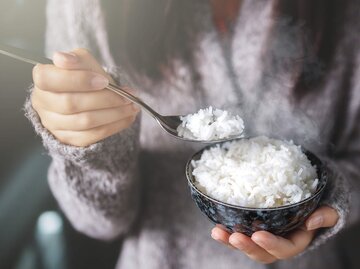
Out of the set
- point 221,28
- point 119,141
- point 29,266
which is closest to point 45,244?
point 29,266

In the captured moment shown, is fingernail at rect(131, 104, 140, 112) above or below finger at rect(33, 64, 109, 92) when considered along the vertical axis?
below

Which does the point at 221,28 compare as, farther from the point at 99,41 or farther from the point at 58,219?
the point at 58,219

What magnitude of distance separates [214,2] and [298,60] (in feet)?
0.66

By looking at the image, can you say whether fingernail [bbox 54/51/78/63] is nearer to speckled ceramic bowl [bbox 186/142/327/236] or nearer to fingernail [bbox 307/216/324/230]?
speckled ceramic bowl [bbox 186/142/327/236]

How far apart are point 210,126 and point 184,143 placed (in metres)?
0.13

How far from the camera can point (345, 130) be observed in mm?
841

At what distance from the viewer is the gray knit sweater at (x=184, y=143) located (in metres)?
0.83

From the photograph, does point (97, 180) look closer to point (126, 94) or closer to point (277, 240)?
point (126, 94)

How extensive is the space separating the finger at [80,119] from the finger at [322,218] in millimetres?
417

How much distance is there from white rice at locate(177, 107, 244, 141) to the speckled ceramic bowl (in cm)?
10

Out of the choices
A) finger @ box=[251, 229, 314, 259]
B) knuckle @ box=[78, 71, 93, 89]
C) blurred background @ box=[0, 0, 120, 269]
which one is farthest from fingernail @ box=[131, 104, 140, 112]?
finger @ box=[251, 229, 314, 259]

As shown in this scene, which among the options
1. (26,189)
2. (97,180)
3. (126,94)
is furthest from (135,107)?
(26,189)

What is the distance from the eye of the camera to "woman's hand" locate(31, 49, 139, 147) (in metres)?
0.76

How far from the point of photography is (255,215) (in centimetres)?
69
